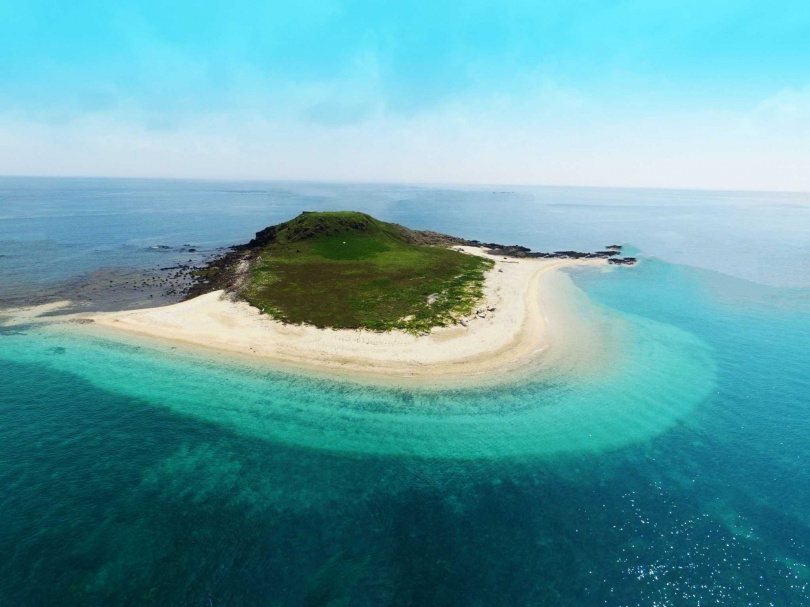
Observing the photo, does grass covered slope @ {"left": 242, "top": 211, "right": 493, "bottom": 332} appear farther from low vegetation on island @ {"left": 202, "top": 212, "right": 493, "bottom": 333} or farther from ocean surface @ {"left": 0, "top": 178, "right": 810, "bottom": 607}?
ocean surface @ {"left": 0, "top": 178, "right": 810, "bottom": 607}

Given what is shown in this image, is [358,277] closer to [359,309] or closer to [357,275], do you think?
[357,275]

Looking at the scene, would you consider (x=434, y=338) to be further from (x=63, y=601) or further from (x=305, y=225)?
(x=305, y=225)

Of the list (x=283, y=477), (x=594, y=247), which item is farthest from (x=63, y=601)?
(x=594, y=247)

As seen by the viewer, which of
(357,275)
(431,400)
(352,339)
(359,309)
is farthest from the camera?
(357,275)

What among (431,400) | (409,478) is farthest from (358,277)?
(409,478)

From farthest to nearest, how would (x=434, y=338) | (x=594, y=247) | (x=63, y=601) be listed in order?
(x=594, y=247)
(x=434, y=338)
(x=63, y=601)

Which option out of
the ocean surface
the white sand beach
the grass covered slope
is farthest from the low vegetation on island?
the ocean surface
